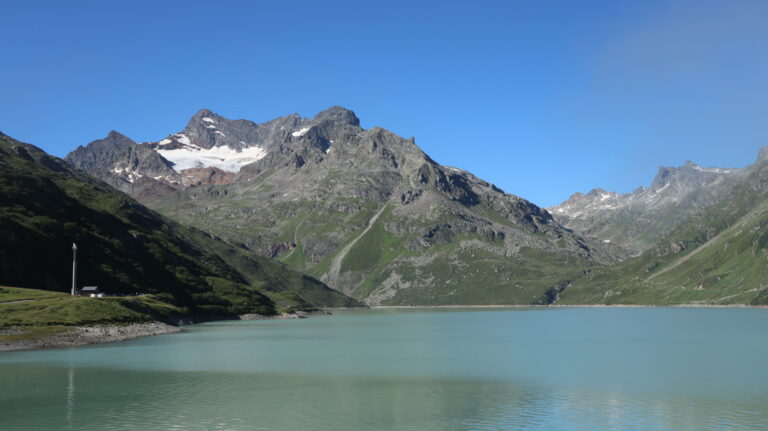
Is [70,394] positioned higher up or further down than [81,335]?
further down

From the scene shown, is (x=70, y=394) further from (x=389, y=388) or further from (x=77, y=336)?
(x=77, y=336)

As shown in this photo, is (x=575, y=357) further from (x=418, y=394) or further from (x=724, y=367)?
(x=418, y=394)

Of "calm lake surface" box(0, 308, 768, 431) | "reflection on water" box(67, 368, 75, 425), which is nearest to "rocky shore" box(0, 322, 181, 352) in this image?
"calm lake surface" box(0, 308, 768, 431)

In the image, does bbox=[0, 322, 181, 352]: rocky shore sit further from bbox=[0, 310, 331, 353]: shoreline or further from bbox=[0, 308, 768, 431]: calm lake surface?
bbox=[0, 308, 768, 431]: calm lake surface

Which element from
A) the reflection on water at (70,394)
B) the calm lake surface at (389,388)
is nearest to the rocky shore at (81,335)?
the calm lake surface at (389,388)

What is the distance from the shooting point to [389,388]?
81.1m

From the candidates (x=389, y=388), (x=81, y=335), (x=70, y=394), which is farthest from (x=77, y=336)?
(x=389, y=388)

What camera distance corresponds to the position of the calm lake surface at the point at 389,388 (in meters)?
60.6

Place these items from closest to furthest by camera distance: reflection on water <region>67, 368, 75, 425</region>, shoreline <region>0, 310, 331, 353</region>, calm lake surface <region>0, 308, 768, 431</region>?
calm lake surface <region>0, 308, 768, 431</region>, reflection on water <region>67, 368, 75, 425</region>, shoreline <region>0, 310, 331, 353</region>

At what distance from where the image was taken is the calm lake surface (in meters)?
60.6

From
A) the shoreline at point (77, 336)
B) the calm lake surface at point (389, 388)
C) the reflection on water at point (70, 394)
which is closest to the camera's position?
the calm lake surface at point (389, 388)

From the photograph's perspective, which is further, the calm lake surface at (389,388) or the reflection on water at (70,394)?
the reflection on water at (70,394)

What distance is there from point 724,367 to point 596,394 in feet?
120

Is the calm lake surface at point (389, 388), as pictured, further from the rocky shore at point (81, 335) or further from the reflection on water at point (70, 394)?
the rocky shore at point (81, 335)
